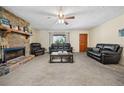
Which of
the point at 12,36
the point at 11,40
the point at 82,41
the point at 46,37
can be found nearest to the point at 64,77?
the point at 11,40

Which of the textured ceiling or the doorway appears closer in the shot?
the textured ceiling

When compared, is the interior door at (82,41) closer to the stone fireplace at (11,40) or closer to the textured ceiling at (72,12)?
the textured ceiling at (72,12)

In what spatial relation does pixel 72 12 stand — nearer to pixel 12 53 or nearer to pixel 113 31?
pixel 113 31

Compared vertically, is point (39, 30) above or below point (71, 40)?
above

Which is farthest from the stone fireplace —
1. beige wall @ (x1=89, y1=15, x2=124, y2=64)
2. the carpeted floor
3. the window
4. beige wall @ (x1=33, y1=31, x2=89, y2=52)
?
the window

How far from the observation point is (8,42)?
528 cm

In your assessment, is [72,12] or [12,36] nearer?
[72,12]

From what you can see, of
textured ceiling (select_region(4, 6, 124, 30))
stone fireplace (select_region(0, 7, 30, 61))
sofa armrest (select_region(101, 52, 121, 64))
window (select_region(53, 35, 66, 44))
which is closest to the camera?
textured ceiling (select_region(4, 6, 124, 30))

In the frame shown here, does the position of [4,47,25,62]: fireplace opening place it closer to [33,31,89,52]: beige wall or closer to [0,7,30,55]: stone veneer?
[0,7,30,55]: stone veneer

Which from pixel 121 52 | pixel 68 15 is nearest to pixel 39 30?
pixel 68 15

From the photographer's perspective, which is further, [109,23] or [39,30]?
[39,30]

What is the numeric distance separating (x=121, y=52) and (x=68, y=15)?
2.94 metres
